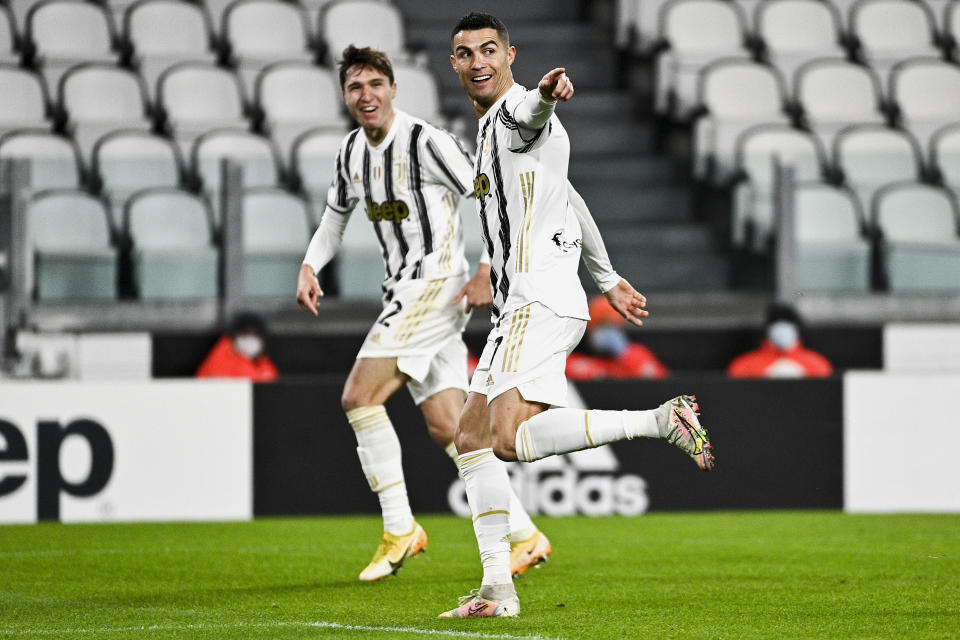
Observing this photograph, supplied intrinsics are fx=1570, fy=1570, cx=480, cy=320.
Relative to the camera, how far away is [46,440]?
9297 mm

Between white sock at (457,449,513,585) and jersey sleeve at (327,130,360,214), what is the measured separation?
179cm

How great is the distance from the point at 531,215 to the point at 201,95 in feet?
28.2

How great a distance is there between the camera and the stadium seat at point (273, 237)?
35.2ft

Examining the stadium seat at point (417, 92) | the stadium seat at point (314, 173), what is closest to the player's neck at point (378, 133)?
the stadium seat at point (314, 173)

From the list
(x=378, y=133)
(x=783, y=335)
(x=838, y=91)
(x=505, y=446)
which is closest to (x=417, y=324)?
(x=378, y=133)

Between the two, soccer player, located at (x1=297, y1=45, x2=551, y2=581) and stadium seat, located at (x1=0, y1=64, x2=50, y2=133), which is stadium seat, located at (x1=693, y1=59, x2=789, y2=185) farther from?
soccer player, located at (x1=297, y1=45, x2=551, y2=581)

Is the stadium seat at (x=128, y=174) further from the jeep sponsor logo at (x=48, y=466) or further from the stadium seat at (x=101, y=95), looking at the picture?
the stadium seat at (x=101, y=95)

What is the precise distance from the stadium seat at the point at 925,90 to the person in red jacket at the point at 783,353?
11.9 ft

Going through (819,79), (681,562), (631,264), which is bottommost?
(681,562)

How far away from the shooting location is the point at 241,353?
1072cm

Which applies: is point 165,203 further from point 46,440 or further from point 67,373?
point 46,440

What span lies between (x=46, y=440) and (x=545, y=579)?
13.5 ft

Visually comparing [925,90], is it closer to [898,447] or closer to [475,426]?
[898,447]

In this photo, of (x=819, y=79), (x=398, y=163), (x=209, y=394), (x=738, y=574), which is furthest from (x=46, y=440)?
(x=819, y=79)
